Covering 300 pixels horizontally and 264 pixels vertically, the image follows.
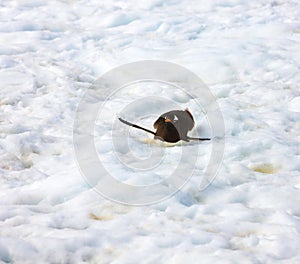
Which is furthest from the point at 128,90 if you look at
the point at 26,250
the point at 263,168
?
the point at 26,250

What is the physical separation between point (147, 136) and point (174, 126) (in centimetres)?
24

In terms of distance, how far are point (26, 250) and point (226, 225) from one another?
1.05 m

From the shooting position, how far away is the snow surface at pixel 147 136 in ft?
7.36

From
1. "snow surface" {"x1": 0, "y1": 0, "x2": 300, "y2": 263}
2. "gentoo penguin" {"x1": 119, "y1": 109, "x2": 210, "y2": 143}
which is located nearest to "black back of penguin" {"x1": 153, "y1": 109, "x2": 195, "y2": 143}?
"gentoo penguin" {"x1": 119, "y1": 109, "x2": 210, "y2": 143}

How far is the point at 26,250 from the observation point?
6.95ft

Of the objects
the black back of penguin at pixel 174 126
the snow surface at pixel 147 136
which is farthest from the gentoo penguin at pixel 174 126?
the snow surface at pixel 147 136

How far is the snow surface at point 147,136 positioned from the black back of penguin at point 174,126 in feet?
0.43

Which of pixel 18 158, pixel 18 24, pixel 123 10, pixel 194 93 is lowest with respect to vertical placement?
pixel 18 158

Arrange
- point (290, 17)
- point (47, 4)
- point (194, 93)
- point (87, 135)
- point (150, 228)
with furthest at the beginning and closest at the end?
point (47, 4) → point (290, 17) → point (194, 93) → point (87, 135) → point (150, 228)

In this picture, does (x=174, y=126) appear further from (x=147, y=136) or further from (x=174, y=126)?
(x=147, y=136)

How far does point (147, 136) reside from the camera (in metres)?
3.44

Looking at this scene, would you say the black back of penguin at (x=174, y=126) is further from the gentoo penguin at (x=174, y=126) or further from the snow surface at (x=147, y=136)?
the snow surface at (x=147, y=136)

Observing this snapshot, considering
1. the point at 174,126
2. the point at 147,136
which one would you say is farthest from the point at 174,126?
the point at 147,136

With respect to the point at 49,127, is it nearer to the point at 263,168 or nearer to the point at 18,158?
the point at 18,158
